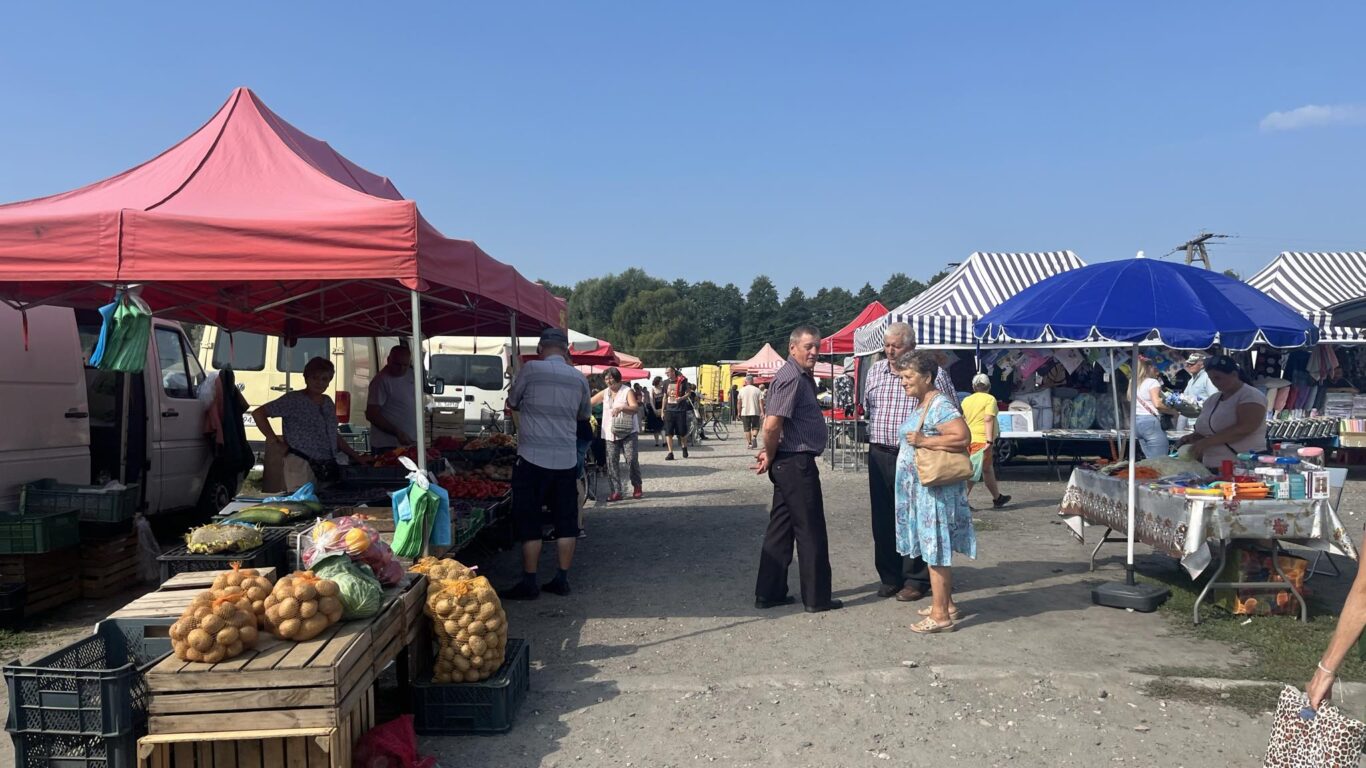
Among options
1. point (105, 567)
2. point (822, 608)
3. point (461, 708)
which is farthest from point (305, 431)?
point (822, 608)

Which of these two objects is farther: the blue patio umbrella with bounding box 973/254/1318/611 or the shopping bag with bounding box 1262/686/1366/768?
the blue patio umbrella with bounding box 973/254/1318/611

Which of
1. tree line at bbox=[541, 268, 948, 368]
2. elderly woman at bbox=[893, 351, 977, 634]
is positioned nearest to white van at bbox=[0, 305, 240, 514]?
elderly woman at bbox=[893, 351, 977, 634]

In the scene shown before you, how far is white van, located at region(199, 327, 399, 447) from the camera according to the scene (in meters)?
12.4

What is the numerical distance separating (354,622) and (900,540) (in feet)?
11.5

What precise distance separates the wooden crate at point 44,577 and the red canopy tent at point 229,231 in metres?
1.73

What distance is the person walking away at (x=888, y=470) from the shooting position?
6328mm

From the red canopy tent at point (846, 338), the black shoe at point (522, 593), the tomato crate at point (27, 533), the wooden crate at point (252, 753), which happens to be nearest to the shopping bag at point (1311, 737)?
the wooden crate at point (252, 753)

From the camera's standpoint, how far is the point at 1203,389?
503 inches

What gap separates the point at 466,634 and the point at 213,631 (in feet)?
3.76

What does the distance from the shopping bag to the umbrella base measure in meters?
3.48

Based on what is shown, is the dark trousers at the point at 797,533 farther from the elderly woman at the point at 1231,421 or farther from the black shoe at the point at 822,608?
the elderly woman at the point at 1231,421

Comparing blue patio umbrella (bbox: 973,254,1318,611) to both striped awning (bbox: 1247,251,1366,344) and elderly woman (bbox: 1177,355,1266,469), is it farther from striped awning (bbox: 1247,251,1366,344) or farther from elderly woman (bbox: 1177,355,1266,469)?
striped awning (bbox: 1247,251,1366,344)

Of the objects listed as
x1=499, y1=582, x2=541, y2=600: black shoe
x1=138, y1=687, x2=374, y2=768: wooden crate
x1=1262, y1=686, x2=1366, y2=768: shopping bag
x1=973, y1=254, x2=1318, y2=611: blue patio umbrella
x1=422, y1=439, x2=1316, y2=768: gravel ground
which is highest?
x1=973, y1=254, x2=1318, y2=611: blue patio umbrella

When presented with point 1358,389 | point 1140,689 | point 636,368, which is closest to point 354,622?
point 1140,689
